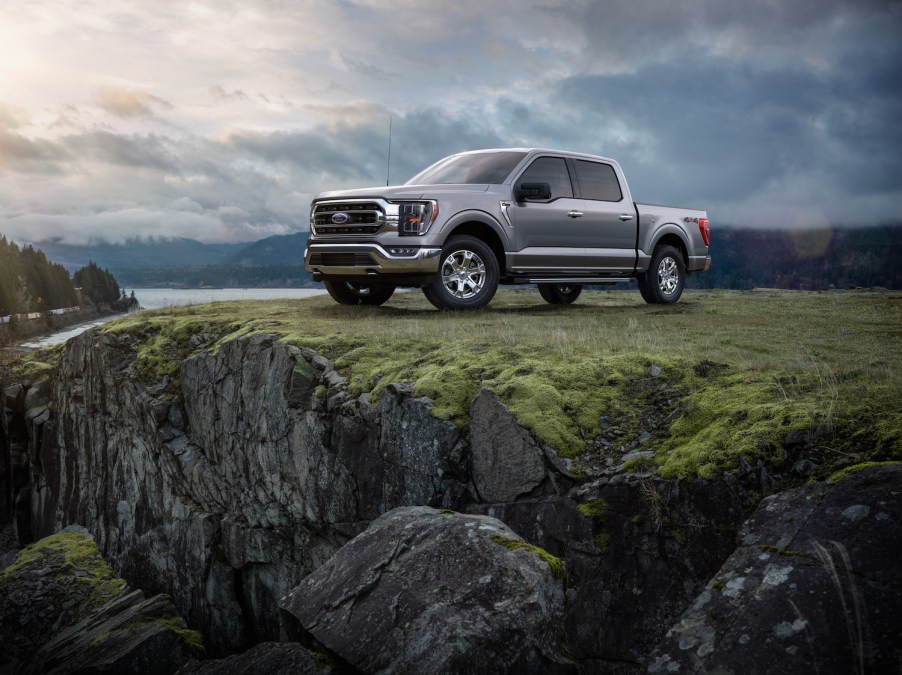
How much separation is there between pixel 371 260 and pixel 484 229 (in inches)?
74.6

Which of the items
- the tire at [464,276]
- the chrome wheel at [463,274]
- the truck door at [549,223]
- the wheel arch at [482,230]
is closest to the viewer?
the wheel arch at [482,230]

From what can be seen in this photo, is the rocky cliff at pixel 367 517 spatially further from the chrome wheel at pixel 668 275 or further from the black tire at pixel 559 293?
the chrome wheel at pixel 668 275

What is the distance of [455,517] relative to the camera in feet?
13.1

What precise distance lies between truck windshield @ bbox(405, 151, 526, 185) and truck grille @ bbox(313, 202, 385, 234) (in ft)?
4.40

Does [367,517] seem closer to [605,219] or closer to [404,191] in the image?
[404,191]

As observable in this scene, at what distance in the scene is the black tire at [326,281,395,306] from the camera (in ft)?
41.7

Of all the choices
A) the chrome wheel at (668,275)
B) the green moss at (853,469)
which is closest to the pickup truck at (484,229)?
the chrome wheel at (668,275)

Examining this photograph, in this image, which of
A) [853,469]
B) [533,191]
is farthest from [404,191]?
[853,469]

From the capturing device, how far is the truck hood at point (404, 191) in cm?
1006

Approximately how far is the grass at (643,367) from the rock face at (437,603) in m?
1.75

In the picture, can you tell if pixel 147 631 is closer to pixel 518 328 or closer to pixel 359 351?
pixel 359 351

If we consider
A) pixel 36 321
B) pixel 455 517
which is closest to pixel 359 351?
pixel 455 517

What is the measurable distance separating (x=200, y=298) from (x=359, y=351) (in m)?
8.78

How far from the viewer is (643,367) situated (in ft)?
21.7
